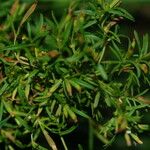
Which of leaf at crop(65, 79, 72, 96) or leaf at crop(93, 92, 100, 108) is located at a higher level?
leaf at crop(65, 79, 72, 96)

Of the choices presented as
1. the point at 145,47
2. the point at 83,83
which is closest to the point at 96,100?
the point at 83,83

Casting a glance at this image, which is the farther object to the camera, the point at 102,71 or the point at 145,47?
the point at 145,47

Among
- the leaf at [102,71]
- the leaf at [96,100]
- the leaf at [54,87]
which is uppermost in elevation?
the leaf at [102,71]

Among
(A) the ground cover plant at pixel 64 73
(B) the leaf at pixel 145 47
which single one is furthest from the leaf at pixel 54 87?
(B) the leaf at pixel 145 47

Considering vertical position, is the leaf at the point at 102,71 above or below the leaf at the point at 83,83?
above

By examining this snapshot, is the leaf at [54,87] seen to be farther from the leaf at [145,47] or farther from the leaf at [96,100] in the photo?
the leaf at [145,47]

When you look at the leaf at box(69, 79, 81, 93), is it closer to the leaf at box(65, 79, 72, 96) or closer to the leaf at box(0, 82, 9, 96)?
the leaf at box(65, 79, 72, 96)

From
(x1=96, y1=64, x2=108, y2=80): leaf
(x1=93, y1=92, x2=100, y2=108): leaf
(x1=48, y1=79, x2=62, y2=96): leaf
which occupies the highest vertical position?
(x1=96, y1=64, x2=108, y2=80): leaf

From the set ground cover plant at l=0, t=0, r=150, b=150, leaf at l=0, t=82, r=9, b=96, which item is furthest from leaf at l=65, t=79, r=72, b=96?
leaf at l=0, t=82, r=9, b=96

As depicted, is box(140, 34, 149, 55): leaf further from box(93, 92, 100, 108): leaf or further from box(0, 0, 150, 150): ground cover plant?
box(93, 92, 100, 108): leaf

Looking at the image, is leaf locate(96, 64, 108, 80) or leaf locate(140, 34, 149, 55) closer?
leaf locate(96, 64, 108, 80)

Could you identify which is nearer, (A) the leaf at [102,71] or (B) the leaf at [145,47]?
(A) the leaf at [102,71]

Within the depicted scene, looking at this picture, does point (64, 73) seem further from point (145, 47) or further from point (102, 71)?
point (145, 47)
